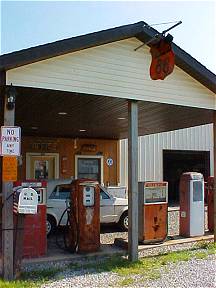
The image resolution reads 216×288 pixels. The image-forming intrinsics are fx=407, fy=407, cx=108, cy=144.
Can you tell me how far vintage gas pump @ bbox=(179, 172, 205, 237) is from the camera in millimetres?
10328

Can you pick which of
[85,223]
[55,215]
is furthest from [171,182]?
[85,223]

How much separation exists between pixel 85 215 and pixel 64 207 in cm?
213

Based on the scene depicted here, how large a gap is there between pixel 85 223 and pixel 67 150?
24.5ft

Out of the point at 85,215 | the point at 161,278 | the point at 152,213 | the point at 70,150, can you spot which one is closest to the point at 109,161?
the point at 70,150

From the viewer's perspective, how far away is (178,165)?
71.7 feet

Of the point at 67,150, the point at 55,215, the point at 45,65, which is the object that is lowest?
the point at 55,215

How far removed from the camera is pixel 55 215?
34.3 feet

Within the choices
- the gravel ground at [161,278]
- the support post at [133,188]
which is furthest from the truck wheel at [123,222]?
the gravel ground at [161,278]

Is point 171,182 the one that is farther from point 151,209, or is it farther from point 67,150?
point 151,209

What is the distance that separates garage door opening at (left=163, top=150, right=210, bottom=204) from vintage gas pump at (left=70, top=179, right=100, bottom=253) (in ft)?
41.3

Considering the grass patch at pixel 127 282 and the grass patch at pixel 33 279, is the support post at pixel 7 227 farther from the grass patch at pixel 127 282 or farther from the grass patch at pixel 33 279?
the grass patch at pixel 127 282

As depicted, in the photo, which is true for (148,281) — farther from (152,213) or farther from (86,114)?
(86,114)

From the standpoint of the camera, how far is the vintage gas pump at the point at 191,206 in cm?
1033

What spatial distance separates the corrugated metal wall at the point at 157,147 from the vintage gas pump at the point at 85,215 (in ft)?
27.1
